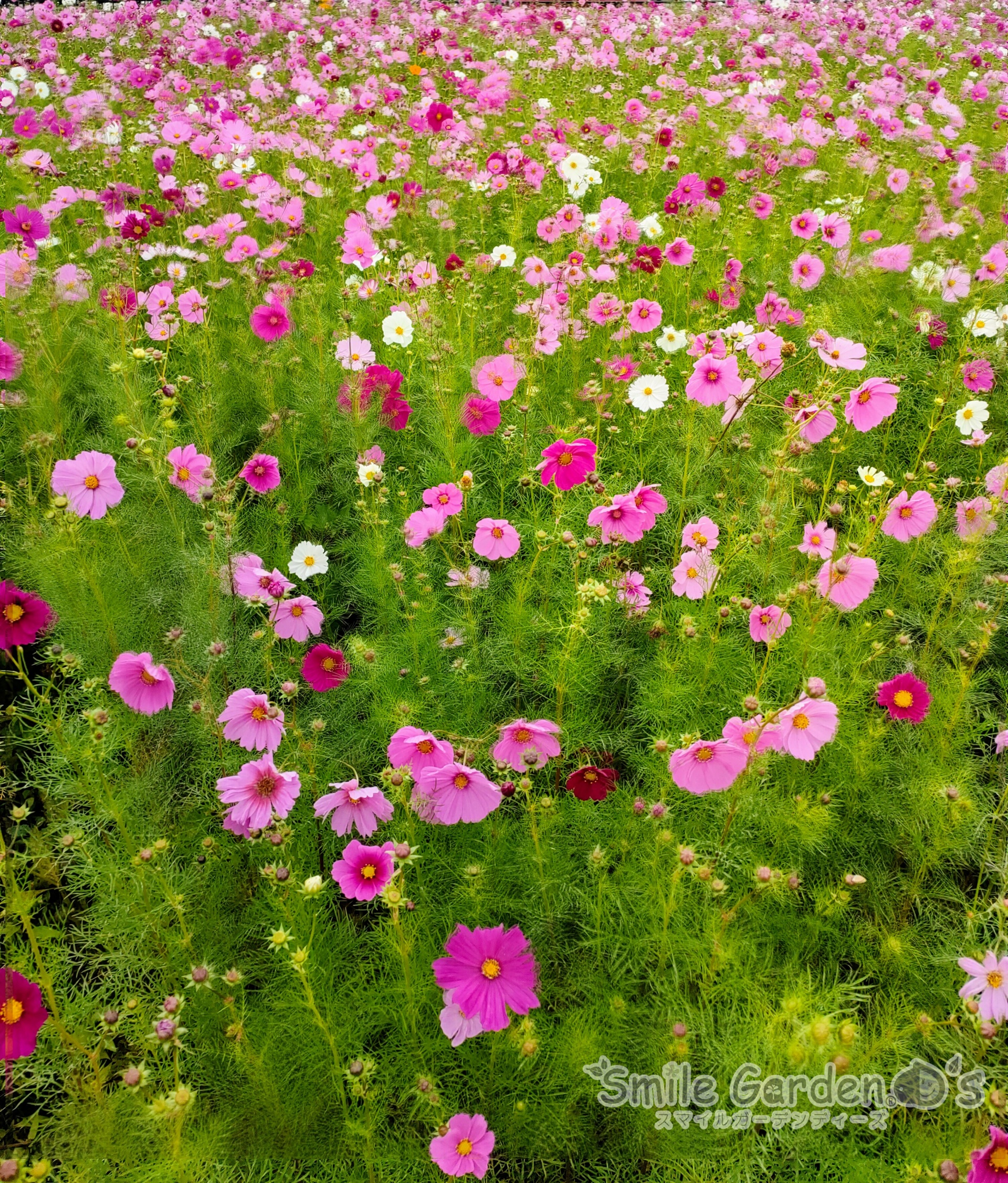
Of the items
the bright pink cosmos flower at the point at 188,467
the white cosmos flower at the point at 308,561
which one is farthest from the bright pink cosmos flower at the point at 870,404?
the bright pink cosmos flower at the point at 188,467

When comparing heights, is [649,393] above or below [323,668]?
above

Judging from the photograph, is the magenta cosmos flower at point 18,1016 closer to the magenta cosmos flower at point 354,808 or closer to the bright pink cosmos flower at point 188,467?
the magenta cosmos flower at point 354,808

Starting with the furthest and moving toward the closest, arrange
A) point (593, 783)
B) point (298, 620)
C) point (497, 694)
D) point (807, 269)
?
point (807, 269), point (497, 694), point (298, 620), point (593, 783)

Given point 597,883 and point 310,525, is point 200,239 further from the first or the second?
point 597,883

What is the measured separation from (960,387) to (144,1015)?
3.00 metres

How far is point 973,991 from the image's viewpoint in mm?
1032

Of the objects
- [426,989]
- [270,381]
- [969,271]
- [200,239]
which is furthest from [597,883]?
[200,239]

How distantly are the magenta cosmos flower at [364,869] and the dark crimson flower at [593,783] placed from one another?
0.36 m

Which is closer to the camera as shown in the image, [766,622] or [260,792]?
[260,792]

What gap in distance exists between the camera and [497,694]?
1.83m

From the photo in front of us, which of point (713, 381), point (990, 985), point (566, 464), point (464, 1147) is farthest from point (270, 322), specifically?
point (990, 985)

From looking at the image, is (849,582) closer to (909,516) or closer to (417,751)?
A: (909,516)

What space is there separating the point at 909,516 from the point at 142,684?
1584 millimetres

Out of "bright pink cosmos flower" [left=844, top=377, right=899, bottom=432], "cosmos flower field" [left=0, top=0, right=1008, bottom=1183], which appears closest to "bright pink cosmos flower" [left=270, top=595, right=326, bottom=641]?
"cosmos flower field" [left=0, top=0, right=1008, bottom=1183]
